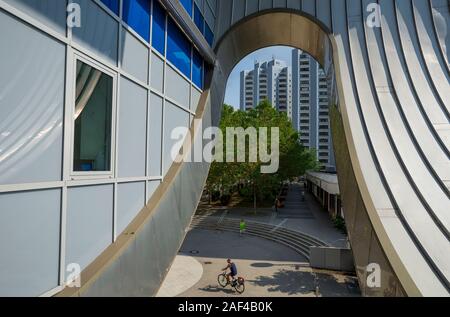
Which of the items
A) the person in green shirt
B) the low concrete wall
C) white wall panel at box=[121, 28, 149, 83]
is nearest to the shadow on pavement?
the low concrete wall

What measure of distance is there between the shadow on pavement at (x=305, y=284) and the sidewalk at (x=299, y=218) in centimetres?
470

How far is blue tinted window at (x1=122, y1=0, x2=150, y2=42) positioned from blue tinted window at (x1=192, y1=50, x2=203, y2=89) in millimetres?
3046

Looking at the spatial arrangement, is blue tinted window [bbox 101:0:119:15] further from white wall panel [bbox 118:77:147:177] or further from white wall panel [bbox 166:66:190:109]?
white wall panel [bbox 166:66:190:109]

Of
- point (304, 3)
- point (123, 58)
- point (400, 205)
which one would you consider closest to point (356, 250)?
point (400, 205)

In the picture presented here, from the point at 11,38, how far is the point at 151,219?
146 inches

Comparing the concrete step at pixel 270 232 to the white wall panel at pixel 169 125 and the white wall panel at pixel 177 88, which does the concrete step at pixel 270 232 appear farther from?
the white wall panel at pixel 169 125

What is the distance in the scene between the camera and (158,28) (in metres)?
6.68

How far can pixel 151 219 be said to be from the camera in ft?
Result: 18.7

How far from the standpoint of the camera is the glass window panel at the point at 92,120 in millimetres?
3943

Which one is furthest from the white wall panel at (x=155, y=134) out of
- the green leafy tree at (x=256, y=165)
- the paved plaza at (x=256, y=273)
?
the green leafy tree at (x=256, y=165)

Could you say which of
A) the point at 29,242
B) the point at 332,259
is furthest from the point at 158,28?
the point at 332,259

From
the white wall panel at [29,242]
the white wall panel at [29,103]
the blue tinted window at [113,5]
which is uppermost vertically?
the blue tinted window at [113,5]

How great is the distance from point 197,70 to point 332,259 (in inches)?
488

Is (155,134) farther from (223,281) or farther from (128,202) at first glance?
(223,281)
